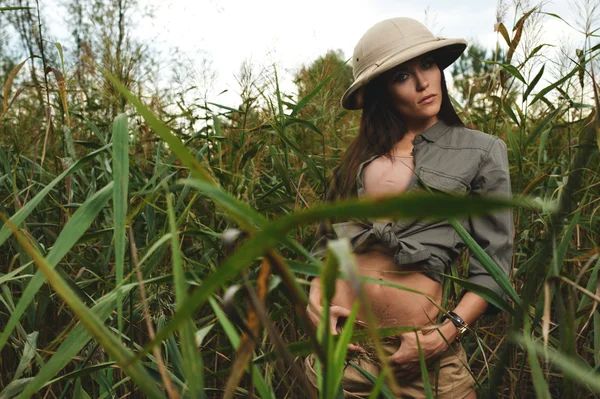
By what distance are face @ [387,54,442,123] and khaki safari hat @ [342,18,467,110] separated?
0.16 ft

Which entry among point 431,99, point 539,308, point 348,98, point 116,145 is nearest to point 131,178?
point 348,98

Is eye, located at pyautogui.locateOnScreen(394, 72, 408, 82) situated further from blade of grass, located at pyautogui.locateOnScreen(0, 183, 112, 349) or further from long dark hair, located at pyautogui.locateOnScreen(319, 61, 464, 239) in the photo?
blade of grass, located at pyautogui.locateOnScreen(0, 183, 112, 349)

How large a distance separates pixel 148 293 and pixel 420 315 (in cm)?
61

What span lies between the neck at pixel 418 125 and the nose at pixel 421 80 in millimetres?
110

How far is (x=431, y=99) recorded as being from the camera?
1431mm

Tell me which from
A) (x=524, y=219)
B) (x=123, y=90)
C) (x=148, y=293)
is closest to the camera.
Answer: (x=123, y=90)

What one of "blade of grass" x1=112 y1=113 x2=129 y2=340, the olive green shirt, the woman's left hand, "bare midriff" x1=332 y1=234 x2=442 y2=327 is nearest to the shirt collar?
the olive green shirt

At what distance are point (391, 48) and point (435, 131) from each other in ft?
0.79

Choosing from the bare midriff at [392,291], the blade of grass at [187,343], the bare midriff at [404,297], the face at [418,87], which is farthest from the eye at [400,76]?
the blade of grass at [187,343]

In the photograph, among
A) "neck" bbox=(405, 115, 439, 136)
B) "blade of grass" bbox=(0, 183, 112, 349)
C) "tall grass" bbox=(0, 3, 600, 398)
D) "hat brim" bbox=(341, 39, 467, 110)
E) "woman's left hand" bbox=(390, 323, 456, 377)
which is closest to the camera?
"tall grass" bbox=(0, 3, 600, 398)

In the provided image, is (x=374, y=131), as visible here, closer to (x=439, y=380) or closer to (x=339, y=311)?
(x=339, y=311)

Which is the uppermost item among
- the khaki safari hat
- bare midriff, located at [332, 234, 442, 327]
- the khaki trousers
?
the khaki safari hat

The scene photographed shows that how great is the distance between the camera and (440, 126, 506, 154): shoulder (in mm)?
1383

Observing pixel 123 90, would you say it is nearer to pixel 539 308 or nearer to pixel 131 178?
pixel 539 308
